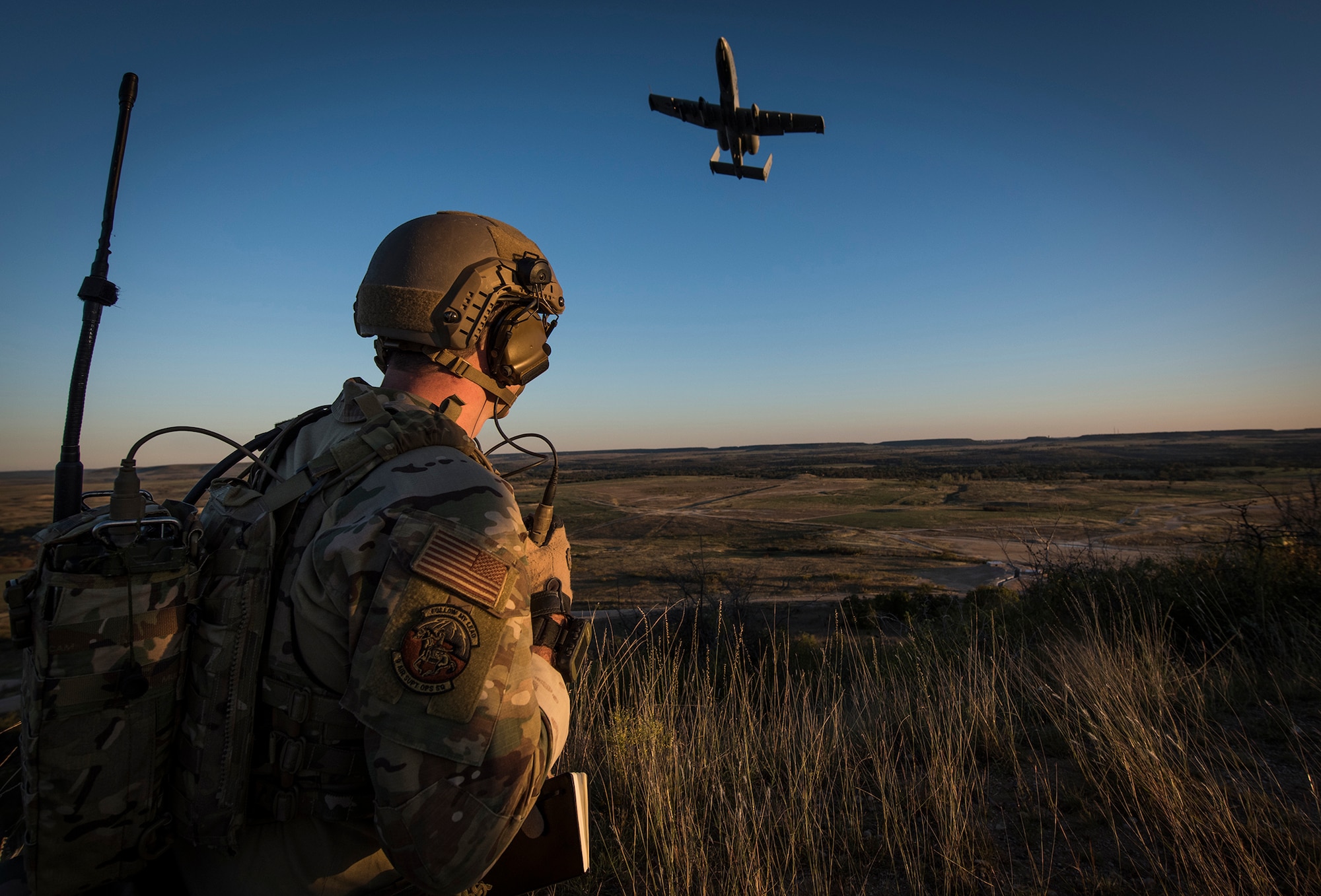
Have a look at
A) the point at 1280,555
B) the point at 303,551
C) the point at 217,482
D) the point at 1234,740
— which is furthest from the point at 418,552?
the point at 1280,555

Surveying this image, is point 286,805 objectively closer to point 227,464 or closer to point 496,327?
point 227,464

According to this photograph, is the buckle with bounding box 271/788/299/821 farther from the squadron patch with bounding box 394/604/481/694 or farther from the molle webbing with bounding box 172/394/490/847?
the squadron patch with bounding box 394/604/481/694

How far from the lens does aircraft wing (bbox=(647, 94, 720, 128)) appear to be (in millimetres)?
24250

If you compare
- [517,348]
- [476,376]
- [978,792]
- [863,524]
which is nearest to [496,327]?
[517,348]

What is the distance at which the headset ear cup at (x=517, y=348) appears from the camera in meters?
2.29

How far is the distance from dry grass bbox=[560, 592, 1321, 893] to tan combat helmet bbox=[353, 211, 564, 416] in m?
2.26

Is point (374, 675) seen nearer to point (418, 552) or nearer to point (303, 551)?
point (418, 552)

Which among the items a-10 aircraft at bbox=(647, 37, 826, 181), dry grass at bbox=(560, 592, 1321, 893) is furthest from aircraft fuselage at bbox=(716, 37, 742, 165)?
dry grass at bbox=(560, 592, 1321, 893)

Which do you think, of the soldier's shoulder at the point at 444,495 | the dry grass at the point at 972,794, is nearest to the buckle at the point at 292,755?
the soldier's shoulder at the point at 444,495

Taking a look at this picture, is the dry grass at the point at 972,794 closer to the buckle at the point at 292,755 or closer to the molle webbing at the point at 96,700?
the buckle at the point at 292,755

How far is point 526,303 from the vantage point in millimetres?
2402

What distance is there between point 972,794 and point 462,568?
365 cm

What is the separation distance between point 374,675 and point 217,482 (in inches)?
40.1

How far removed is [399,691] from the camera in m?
1.37
